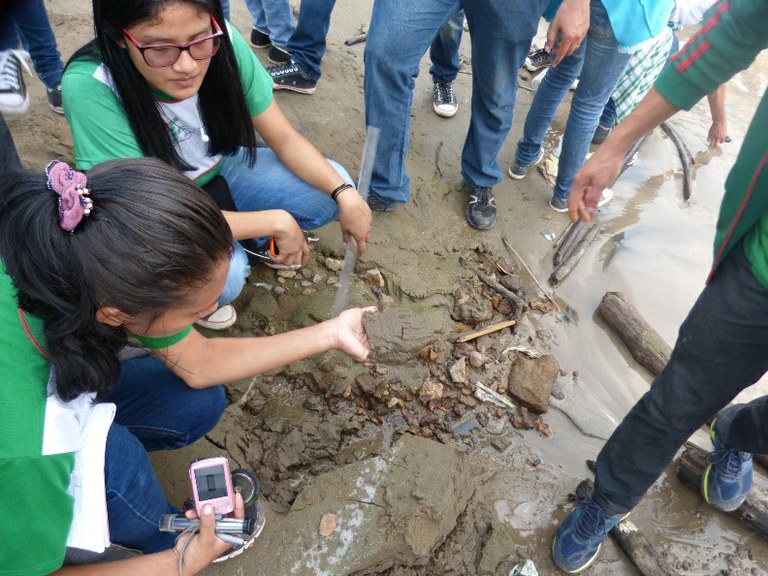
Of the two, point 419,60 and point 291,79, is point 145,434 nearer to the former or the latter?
point 419,60

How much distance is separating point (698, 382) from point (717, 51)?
94 cm

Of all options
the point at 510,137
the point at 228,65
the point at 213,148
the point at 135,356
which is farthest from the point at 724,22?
the point at 510,137

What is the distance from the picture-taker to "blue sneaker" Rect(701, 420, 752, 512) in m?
2.17

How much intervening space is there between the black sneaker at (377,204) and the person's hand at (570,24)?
3.69 ft

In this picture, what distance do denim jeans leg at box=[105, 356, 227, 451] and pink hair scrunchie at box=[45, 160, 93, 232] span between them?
2.65 feet

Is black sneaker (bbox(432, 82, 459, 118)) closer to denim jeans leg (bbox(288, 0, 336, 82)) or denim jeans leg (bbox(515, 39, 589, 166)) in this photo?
denim jeans leg (bbox(515, 39, 589, 166))

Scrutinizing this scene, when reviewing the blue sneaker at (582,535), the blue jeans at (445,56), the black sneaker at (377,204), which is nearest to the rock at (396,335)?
the black sneaker at (377,204)

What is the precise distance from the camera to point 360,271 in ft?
9.21

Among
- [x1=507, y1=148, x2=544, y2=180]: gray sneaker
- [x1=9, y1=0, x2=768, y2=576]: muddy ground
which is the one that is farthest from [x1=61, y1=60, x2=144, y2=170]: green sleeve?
[x1=507, y1=148, x2=544, y2=180]: gray sneaker

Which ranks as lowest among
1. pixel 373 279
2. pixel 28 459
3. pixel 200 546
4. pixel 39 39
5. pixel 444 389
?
pixel 444 389

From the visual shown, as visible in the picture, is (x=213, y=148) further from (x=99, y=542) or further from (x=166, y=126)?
(x=99, y=542)

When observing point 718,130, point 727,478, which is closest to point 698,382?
point 727,478

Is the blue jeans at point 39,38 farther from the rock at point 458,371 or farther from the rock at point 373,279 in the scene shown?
the rock at point 458,371

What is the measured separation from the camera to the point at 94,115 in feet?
5.74
